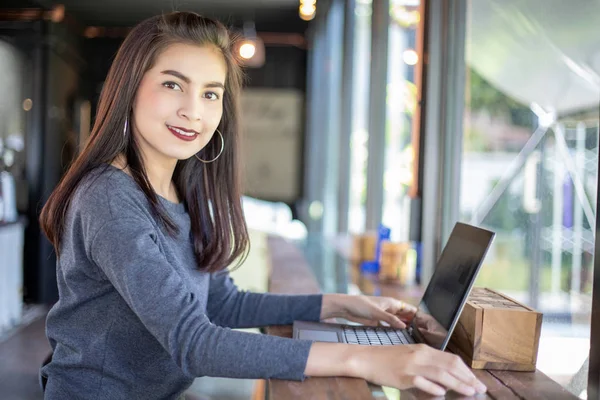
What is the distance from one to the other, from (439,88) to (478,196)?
0.47m

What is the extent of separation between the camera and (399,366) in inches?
41.9

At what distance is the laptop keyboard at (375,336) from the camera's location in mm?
1374

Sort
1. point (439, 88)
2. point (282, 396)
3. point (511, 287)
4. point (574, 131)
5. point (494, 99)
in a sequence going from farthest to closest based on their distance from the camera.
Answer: point (439, 88)
point (494, 99)
point (511, 287)
point (574, 131)
point (282, 396)

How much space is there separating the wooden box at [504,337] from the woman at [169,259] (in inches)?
6.7

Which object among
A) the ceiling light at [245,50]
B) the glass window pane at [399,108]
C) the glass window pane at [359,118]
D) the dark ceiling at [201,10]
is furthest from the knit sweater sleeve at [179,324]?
the dark ceiling at [201,10]

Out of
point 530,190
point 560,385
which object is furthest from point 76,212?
point 530,190

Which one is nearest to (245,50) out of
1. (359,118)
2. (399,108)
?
(399,108)

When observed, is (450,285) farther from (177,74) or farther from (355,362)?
(177,74)

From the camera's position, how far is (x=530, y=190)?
1998mm

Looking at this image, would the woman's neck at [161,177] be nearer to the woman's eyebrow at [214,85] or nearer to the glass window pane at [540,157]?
the woman's eyebrow at [214,85]

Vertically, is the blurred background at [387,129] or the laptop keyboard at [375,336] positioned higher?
the blurred background at [387,129]

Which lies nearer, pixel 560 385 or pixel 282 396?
pixel 282 396

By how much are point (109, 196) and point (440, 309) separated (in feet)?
2.31

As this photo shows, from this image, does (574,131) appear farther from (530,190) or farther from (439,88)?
(439,88)
